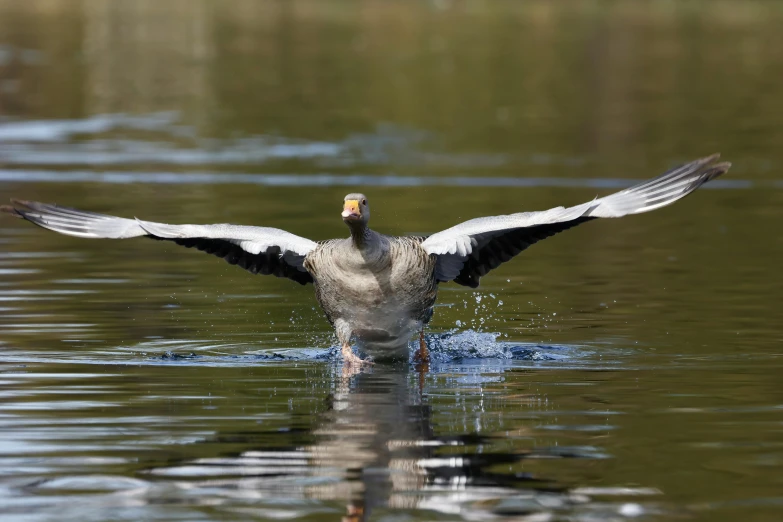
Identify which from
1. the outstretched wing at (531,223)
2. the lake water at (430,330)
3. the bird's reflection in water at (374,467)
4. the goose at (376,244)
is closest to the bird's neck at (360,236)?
the goose at (376,244)

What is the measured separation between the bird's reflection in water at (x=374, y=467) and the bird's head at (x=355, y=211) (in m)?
1.94

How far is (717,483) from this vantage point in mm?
8578

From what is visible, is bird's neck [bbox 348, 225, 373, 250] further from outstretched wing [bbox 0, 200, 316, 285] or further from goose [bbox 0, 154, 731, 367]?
outstretched wing [bbox 0, 200, 316, 285]

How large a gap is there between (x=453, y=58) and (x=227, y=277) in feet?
123

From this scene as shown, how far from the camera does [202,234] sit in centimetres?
1297

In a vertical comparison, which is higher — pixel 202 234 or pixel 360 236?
pixel 202 234

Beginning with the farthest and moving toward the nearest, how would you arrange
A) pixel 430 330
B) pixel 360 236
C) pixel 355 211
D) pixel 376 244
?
pixel 430 330 < pixel 376 244 < pixel 360 236 < pixel 355 211

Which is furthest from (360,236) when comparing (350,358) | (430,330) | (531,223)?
(430,330)

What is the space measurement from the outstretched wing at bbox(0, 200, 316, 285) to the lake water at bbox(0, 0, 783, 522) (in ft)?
2.49

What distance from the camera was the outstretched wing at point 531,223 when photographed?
12.3 meters

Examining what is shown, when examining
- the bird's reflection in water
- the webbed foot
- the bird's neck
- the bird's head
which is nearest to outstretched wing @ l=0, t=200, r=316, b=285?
the bird's neck

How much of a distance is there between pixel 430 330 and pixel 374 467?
5.81m

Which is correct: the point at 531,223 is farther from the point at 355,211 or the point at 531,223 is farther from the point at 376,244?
the point at 355,211

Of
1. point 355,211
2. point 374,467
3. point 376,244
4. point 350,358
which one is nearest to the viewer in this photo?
point 374,467
